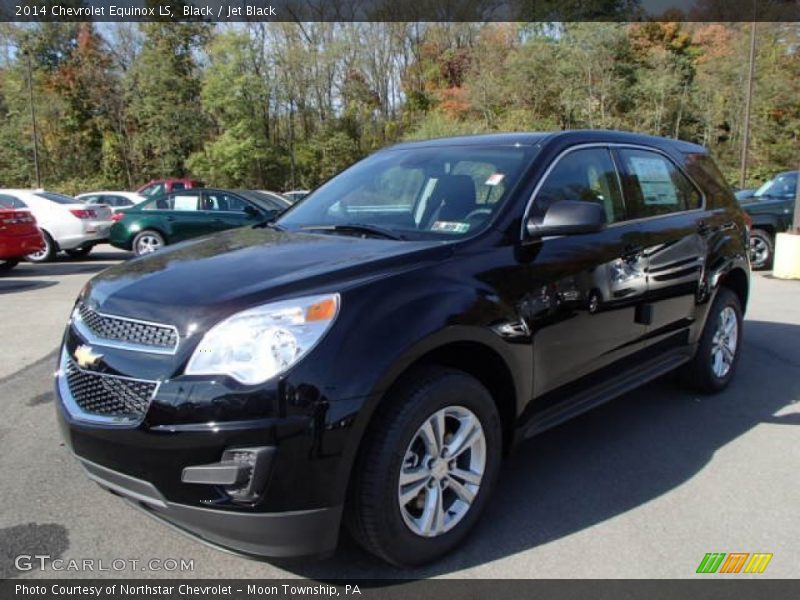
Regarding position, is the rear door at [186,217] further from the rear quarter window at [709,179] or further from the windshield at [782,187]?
the windshield at [782,187]

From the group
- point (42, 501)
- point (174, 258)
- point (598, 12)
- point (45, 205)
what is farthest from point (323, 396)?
point (598, 12)

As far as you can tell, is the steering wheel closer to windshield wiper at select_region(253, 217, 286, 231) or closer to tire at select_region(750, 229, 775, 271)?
windshield wiper at select_region(253, 217, 286, 231)

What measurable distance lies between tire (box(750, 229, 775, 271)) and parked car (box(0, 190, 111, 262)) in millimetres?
12712

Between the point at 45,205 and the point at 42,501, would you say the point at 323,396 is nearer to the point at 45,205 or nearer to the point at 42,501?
the point at 42,501

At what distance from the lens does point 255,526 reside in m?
2.25

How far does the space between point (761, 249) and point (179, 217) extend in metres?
10.9

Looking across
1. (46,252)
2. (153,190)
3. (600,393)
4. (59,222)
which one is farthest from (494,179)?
(153,190)

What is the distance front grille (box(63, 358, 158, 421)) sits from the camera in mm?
2309

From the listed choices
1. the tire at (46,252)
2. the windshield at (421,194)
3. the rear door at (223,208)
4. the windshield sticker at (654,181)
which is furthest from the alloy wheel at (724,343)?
the tire at (46,252)

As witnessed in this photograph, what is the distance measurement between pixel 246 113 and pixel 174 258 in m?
34.2

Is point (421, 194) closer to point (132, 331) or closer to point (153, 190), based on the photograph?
point (132, 331)

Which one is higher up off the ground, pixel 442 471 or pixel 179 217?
pixel 179 217

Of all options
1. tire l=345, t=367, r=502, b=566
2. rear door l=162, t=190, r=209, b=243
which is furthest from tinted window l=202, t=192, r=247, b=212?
tire l=345, t=367, r=502, b=566

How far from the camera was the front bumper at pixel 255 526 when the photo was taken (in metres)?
2.25
